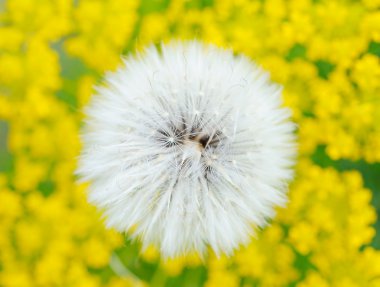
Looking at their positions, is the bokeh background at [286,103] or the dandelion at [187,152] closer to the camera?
the dandelion at [187,152]

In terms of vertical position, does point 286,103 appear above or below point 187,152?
below

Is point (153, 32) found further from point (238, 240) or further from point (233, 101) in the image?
point (238, 240)

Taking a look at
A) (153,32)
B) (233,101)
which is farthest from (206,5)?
(233,101)

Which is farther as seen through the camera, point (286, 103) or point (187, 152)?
point (286, 103)

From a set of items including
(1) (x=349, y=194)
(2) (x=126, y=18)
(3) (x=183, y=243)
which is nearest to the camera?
(3) (x=183, y=243)
